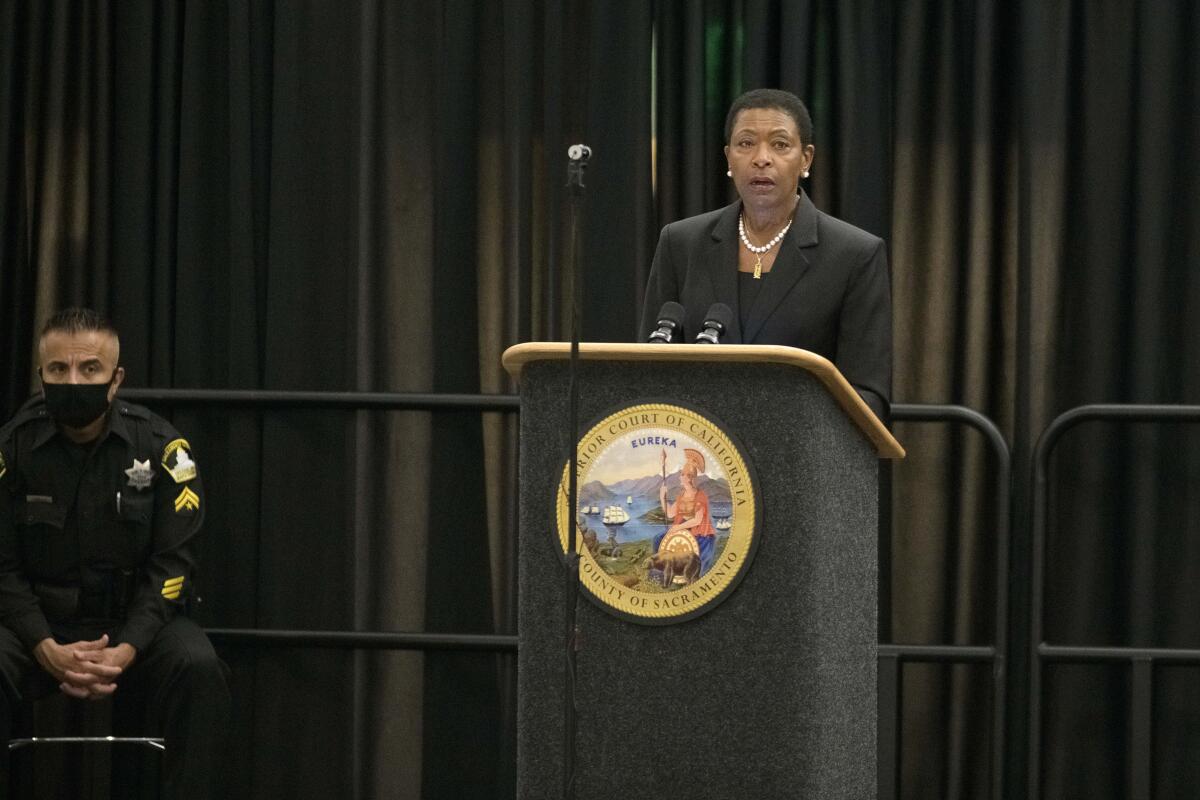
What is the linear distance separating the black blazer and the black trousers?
1586mm

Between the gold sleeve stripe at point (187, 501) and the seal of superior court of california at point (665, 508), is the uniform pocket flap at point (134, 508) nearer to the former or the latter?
the gold sleeve stripe at point (187, 501)

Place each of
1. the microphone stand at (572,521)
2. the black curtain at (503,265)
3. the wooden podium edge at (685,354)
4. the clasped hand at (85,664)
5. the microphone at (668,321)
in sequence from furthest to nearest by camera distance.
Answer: the black curtain at (503,265) < the clasped hand at (85,664) < the microphone at (668,321) < the wooden podium edge at (685,354) < the microphone stand at (572,521)

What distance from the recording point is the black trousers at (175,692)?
365cm


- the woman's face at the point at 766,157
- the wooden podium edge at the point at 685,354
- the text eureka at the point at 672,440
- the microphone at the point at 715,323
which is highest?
the woman's face at the point at 766,157

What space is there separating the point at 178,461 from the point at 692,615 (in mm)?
2030

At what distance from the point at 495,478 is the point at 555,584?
2209 mm

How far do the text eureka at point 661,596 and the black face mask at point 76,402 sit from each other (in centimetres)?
196

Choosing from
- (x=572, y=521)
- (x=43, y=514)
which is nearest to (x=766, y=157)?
(x=572, y=521)

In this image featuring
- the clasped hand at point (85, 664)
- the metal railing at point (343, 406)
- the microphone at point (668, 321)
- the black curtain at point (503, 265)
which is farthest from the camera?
the black curtain at point (503, 265)

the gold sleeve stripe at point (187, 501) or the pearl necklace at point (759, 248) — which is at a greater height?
the pearl necklace at point (759, 248)

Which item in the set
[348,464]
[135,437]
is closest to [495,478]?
[348,464]

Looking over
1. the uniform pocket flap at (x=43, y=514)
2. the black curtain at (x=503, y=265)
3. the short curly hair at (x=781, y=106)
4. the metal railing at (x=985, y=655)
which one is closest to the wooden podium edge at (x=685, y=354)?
the short curly hair at (x=781, y=106)

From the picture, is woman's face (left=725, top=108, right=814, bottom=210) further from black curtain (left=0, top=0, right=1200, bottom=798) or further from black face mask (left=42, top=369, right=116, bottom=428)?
black face mask (left=42, top=369, right=116, bottom=428)

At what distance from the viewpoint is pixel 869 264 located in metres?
2.81
